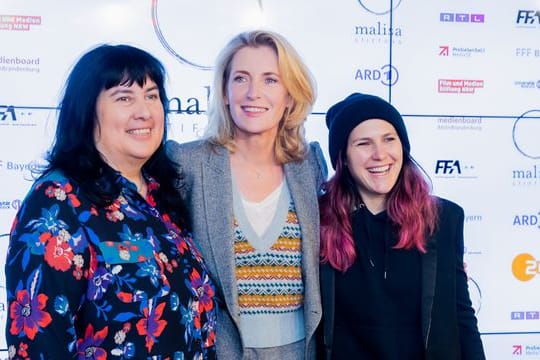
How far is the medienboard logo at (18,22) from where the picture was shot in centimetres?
224

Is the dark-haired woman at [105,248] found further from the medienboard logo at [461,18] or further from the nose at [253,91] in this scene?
the medienboard logo at [461,18]

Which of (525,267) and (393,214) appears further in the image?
(525,267)

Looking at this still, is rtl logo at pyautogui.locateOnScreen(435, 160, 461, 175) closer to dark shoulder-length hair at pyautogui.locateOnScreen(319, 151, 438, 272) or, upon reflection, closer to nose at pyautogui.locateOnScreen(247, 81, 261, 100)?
dark shoulder-length hair at pyautogui.locateOnScreen(319, 151, 438, 272)

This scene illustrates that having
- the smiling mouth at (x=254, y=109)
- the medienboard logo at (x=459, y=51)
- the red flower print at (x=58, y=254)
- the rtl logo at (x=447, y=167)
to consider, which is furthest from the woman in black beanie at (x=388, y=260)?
the medienboard logo at (x=459, y=51)

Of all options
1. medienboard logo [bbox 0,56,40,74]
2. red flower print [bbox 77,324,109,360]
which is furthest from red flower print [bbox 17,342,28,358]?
medienboard logo [bbox 0,56,40,74]

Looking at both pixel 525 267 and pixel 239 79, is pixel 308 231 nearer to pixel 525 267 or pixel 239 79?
pixel 239 79

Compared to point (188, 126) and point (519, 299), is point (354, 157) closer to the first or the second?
point (188, 126)

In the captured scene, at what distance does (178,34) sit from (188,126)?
0.39 metres

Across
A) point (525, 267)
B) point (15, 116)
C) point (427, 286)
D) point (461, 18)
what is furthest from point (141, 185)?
point (525, 267)

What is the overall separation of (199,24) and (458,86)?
1.20m

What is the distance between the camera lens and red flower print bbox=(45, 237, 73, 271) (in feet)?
3.40

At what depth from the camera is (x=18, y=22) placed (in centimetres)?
225

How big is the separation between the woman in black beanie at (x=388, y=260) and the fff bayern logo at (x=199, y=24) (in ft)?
3.15

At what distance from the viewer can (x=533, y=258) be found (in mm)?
2646
